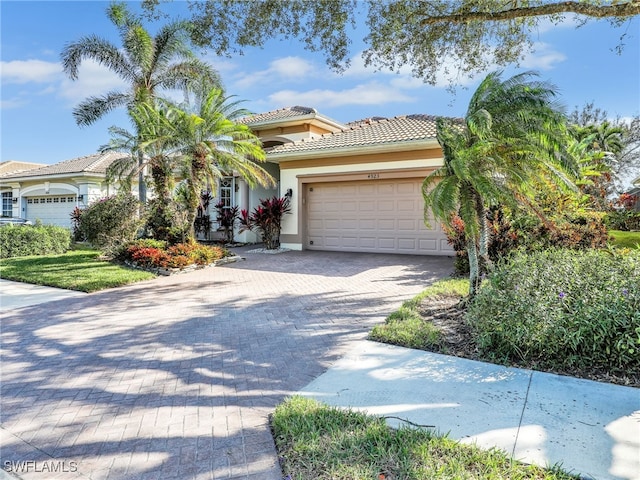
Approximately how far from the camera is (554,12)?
654 cm

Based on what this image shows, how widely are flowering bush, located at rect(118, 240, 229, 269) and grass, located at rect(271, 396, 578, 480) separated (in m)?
9.14

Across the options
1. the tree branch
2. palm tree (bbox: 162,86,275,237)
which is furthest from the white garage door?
the tree branch

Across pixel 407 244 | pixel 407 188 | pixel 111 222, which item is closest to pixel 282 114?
pixel 407 188

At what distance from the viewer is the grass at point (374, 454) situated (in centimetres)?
264

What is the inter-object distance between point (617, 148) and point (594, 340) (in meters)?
29.8

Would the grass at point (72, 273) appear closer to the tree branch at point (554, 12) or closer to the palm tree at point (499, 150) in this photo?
the palm tree at point (499, 150)

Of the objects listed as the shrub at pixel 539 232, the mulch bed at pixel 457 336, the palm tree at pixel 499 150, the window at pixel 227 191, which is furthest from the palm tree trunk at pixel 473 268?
the window at pixel 227 191

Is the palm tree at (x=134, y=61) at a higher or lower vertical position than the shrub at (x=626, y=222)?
higher

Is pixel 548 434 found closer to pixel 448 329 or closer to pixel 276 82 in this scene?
pixel 448 329

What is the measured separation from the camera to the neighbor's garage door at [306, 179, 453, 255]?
13.8 metres

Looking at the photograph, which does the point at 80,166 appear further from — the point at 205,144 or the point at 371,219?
the point at 371,219

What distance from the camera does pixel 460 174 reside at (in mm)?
5590

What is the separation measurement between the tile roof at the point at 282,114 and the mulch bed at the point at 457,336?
1237cm

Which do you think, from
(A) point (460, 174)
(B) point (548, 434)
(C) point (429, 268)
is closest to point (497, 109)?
(A) point (460, 174)
